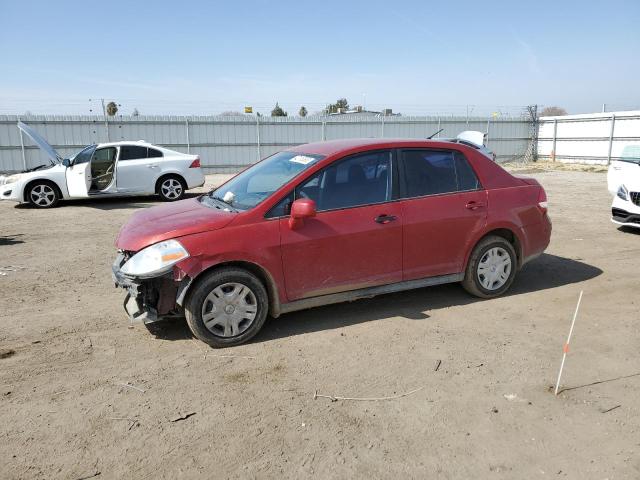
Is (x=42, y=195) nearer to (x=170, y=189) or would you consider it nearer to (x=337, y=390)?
(x=170, y=189)

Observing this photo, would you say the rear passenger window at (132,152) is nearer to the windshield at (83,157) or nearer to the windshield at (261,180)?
the windshield at (83,157)

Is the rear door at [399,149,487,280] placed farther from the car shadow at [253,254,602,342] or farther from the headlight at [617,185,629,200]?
the headlight at [617,185,629,200]

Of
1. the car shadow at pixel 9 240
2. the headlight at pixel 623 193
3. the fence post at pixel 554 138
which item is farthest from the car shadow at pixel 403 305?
the fence post at pixel 554 138

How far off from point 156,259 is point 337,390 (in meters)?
1.76

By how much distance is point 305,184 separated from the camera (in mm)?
4578

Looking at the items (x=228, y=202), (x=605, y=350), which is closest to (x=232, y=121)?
(x=228, y=202)

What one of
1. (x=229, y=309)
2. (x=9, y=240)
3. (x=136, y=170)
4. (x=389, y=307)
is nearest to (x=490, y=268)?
(x=389, y=307)

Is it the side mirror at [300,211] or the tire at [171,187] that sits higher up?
the side mirror at [300,211]

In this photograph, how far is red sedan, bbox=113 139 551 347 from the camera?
165 inches

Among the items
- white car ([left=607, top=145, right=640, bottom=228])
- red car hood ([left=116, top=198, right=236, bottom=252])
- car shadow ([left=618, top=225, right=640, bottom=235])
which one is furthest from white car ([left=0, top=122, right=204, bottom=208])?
car shadow ([left=618, top=225, right=640, bottom=235])

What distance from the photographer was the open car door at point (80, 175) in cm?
1234

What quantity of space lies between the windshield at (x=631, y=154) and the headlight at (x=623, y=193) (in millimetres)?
1376

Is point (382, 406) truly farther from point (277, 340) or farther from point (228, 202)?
point (228, 202)

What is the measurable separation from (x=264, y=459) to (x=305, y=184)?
242 centimetres
